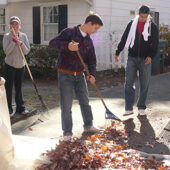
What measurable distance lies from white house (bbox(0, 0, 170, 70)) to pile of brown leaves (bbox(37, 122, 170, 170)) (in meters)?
8.48

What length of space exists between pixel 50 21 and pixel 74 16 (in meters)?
1.36

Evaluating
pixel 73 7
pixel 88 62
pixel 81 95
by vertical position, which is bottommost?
pixel 81 95

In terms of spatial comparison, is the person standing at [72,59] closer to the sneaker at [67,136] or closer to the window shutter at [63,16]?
the sneaker at [67,136]

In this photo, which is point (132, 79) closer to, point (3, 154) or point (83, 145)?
point (83, 145)

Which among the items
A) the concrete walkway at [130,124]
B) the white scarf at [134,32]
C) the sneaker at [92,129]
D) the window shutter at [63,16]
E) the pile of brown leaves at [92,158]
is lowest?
the concrete walkway at [130,124]

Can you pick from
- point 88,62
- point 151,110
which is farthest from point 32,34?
point 88,62

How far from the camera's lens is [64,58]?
16.2 feet

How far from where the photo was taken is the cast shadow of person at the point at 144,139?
4777 mm

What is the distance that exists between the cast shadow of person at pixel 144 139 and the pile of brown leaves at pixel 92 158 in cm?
58

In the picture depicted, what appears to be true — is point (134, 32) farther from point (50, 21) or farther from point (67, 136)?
point (50, 21)

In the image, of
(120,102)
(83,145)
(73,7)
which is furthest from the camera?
(73,7)

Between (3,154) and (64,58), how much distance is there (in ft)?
6.59

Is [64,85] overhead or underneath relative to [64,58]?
underneath

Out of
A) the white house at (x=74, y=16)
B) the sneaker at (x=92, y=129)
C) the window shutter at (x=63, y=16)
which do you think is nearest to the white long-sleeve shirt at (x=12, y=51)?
the sneaker at (x=92, y=129)
